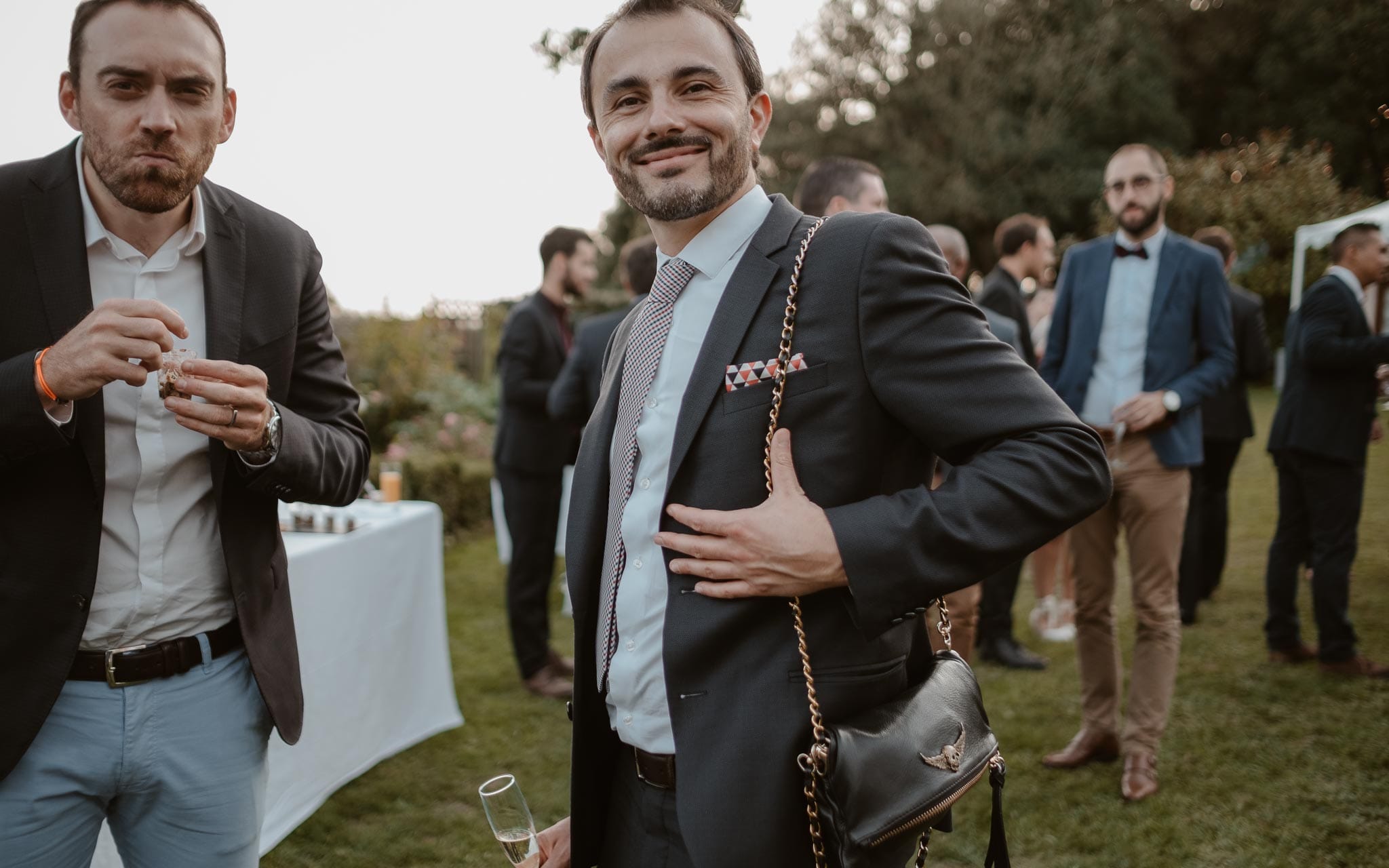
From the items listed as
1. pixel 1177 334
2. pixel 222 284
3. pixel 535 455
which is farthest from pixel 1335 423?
pixel 222 284

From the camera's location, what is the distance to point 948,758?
Result: 4.70 ft

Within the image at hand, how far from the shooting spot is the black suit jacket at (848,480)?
131 centimetres

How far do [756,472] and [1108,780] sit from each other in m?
3.32

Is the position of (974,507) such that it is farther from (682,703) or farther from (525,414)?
(525,414)

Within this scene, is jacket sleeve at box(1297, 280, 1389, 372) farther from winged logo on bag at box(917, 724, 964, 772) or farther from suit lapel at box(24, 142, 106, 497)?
suit lapel at box(24, 142, 106, 497)

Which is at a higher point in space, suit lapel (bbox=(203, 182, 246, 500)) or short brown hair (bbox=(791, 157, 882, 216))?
short brown hair (bbox=(791, 157, 882, 216))

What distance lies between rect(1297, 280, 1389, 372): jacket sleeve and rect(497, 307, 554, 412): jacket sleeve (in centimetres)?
419

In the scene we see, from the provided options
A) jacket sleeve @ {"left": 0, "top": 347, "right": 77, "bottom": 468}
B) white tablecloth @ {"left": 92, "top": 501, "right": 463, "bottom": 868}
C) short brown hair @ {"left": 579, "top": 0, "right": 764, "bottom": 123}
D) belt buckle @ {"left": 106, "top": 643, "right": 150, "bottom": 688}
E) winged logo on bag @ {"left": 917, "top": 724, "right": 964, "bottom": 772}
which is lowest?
white tablecloth @ {"left": 92, "top": 501, "right": 463, "bottom": 868}

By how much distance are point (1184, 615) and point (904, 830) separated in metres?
5.58

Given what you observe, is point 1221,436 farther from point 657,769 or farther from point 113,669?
point 113,669

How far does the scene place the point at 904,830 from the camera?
4.39 feet

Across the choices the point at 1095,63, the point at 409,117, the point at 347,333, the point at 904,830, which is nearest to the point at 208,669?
the point at 904,830

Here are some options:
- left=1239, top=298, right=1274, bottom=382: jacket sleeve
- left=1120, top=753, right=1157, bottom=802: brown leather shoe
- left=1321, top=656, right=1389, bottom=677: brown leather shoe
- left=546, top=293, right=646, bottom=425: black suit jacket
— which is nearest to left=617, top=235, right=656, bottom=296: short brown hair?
left=546, top=293, right=646, bottom=425: black suit jacket

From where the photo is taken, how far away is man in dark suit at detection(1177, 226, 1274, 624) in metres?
6.03
